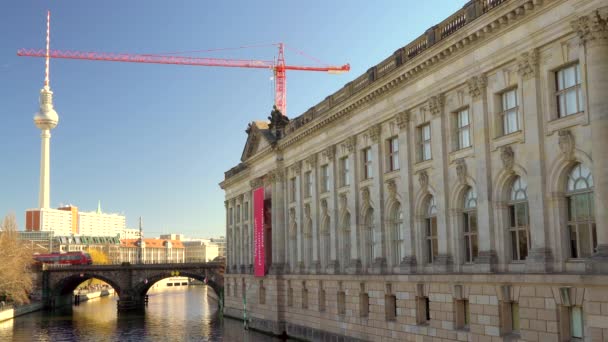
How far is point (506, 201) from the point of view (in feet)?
111

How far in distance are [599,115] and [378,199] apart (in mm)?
20218

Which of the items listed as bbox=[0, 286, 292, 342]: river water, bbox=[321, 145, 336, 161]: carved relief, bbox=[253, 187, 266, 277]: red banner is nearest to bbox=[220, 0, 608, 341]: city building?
bbox=[321, 145, 336, 161]: carved relief

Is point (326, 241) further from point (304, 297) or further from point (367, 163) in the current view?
point (367, 163)

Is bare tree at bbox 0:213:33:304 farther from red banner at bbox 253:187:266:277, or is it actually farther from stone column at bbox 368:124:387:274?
stone column at bbox 368:124:387:274

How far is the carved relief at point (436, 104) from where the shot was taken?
1521 inches

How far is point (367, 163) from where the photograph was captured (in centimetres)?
4891

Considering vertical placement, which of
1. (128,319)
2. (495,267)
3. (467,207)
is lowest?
(128,319)

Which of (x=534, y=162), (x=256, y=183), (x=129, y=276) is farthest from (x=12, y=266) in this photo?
(x=534, y=162)

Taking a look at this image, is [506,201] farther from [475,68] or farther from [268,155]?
[268,155]

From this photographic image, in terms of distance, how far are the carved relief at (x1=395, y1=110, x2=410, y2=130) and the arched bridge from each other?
7701 cm

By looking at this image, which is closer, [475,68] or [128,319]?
[475,68]

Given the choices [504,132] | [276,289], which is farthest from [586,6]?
[276,289]

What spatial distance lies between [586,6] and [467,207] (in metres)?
12.3

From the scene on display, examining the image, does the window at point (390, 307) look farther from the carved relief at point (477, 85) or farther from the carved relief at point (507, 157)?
the carved relief at point (477, 85)
